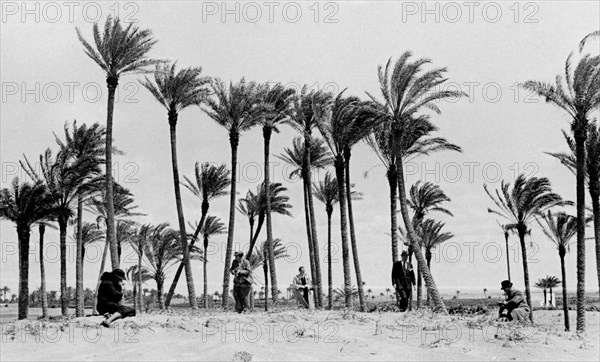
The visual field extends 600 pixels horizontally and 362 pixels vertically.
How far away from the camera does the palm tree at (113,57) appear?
79.6ft

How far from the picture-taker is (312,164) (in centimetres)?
3403

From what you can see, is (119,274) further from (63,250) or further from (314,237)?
(63,250)

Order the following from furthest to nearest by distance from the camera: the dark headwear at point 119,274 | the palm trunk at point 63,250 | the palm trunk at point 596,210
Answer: the palm trunk at point 63,250
the palm trunk at point 596,210
the dark headwear at point 119,274

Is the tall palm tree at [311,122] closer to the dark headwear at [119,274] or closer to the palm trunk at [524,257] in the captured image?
the palm trunk at [524,257]

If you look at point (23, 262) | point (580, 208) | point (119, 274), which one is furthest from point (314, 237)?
point (119, 274)

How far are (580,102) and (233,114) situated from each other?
45.1 feet

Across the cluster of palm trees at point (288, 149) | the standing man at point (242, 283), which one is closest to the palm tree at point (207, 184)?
the cluster of palm trees at point (288, 149)

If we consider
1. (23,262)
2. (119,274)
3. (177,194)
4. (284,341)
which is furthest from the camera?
(23,262)

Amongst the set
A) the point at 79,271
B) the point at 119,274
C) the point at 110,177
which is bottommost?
the point at 79,271

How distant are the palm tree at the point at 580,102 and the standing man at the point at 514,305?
8722 millimetres

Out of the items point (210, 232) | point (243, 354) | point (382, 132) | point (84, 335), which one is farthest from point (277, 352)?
point (210, 232)

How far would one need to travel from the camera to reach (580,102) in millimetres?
22375

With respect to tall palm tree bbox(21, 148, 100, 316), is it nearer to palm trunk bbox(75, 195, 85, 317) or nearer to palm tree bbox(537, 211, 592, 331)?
palm trunk bbox(75, 195, 85, 317)

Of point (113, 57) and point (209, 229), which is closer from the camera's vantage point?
point (113, 57)
